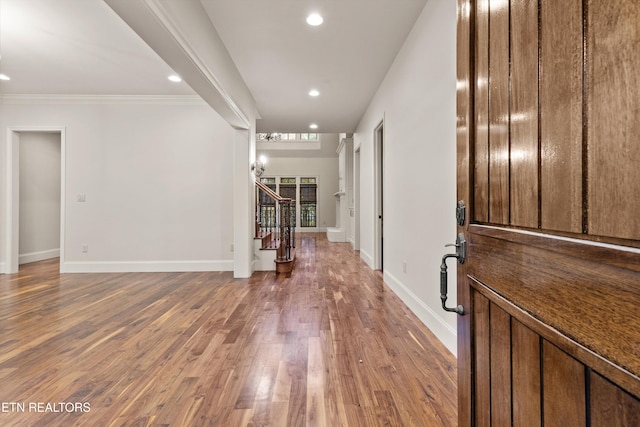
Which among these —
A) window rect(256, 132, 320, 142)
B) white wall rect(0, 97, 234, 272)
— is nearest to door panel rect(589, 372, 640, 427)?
white wall rect(0, 97, 234, 272)

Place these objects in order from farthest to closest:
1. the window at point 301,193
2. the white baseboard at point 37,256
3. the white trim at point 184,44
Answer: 1. the window at point 301,193
2. the white baseboard at point 37,256
3. the white trim at point 184,44

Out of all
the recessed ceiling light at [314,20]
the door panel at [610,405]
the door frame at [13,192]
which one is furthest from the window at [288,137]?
the door panel at [610,405]

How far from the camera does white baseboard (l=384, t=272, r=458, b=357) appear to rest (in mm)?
2025

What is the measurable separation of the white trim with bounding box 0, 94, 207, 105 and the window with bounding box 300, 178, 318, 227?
6.67 metres

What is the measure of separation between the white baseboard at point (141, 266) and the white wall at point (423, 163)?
9.06 feet

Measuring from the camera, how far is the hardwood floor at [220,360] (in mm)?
1459

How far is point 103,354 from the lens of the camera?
2.04 meters

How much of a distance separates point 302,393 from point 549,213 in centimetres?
152

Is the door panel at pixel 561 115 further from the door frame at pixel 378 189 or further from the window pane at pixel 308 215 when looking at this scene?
the window pane at pixel 308 215

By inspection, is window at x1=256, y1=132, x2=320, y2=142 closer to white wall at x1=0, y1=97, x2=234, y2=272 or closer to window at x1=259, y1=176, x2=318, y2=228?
window at x1=259, y1=176, x2=318, y2=228

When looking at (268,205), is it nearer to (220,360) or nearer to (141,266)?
(141,266)

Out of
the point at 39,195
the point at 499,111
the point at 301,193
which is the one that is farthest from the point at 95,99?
the point at 301,193

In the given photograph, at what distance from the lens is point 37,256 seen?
17.9ft

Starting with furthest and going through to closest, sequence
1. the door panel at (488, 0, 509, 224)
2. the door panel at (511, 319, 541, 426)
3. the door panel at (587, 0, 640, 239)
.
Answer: the door panel at (488, 0, 509, 224)
the door panel at (511, 319, 541, 426)
the door panel at (587, 0, 640, 239)
